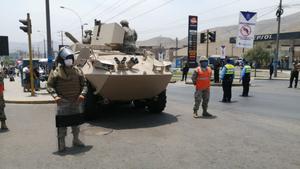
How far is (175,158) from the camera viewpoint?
5926 millimetres

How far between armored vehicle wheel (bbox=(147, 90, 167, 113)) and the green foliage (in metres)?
48.0

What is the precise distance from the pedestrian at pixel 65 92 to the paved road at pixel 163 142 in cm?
49

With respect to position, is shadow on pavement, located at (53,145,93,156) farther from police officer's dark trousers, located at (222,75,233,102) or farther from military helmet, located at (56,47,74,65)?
police officer's dark trousers, located at (222,75,233,102)

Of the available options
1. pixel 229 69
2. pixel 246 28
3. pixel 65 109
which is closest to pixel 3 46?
pixel 229 69

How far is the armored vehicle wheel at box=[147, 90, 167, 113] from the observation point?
1009cm

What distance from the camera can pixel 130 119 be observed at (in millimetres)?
9719

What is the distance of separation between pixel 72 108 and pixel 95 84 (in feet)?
7.38

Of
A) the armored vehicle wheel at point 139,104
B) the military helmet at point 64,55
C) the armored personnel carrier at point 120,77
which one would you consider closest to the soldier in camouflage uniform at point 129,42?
the armored personnel carrier at point 120,77

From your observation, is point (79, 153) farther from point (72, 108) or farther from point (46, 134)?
point (46, 134)

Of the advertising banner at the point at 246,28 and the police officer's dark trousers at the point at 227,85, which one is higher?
the advertising banner at the point at 246,28

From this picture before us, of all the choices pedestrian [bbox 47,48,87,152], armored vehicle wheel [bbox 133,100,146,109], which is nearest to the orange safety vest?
armored vehicle wheel [bbox 133,100,146,109]

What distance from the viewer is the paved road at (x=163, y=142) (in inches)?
226

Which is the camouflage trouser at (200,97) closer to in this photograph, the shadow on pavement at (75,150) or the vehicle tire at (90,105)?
the vehicle tire at (90,105)

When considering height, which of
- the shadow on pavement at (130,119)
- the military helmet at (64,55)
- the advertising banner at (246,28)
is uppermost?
the advertising banner at (246,28)
